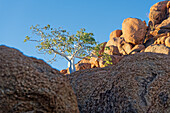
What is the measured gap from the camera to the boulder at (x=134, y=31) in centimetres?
3291

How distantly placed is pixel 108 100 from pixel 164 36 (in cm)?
3027

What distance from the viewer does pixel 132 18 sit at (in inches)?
1341

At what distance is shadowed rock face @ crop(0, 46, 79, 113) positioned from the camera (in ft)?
7.21

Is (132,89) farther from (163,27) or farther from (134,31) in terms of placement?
(163,27)

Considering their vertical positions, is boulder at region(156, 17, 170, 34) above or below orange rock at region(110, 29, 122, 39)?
below

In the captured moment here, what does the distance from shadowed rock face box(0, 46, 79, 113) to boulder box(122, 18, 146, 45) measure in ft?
104

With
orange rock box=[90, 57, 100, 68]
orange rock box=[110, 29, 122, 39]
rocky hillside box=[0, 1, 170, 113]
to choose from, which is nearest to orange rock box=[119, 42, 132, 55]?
orange rock box=[110, 29, 122, 39]

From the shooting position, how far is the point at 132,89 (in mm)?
3115

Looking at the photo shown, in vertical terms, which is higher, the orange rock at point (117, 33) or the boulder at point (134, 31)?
the orange rock at point (117, 33)

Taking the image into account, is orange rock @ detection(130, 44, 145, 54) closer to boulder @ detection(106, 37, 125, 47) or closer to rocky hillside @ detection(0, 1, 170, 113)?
boulder @ detection(106, 37, 125, 47)

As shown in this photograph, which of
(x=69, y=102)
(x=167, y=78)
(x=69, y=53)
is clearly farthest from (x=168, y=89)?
(x=69, y=53)

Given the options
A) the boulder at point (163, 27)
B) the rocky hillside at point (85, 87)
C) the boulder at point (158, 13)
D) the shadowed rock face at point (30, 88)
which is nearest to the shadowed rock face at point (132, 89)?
the rocky hillside at point (85, 87)

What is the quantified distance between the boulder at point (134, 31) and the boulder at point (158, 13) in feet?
16.9

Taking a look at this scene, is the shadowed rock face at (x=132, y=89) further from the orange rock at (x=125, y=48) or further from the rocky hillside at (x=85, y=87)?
the orange rock at (x=125, y=48)
